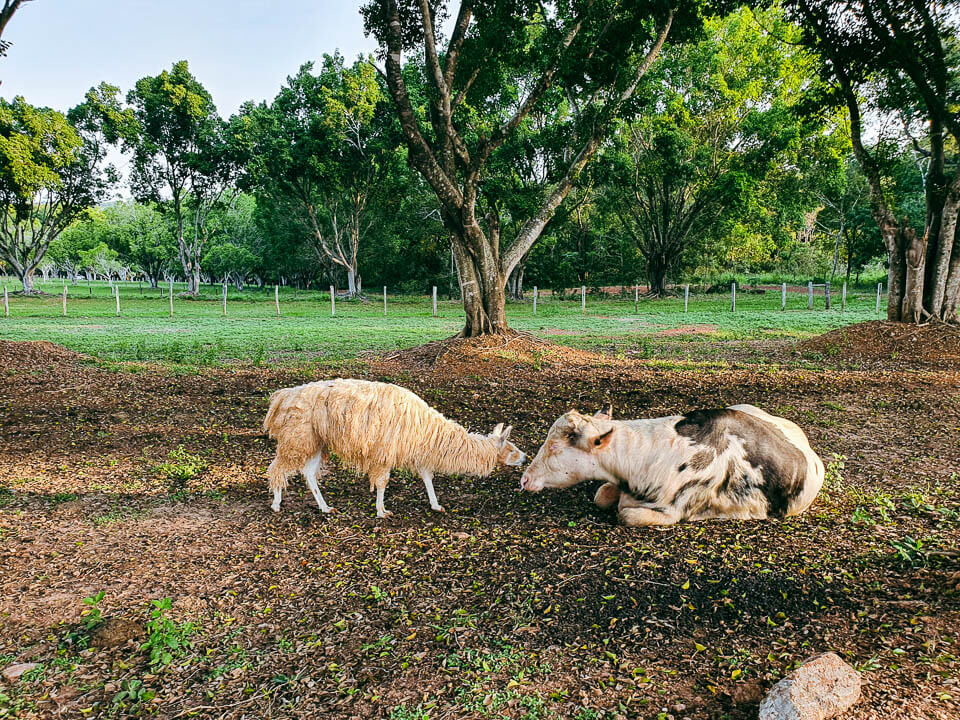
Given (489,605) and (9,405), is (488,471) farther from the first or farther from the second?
(9,405)

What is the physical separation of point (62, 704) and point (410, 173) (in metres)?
37.7

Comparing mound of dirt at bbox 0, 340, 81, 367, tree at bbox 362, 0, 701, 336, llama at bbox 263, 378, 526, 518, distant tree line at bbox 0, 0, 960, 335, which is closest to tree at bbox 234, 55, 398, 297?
distant tree line at bbox 0, 0, 960, 335

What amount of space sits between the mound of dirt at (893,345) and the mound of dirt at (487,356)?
16.2ft

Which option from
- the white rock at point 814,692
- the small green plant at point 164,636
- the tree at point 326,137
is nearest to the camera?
the white rock at point 814,692

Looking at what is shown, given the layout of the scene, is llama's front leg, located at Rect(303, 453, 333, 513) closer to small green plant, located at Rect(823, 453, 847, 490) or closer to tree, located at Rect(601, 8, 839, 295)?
small green plant, located at Rect(823, 453, 847, 490)

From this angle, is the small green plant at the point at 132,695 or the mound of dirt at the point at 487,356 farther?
the mound of dirt at the point at 487,356

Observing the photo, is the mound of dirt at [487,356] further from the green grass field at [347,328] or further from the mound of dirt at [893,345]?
the mound of dirt at [893,345]

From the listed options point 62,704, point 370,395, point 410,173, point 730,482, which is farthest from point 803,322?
point 410,173

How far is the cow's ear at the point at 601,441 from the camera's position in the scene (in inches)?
188

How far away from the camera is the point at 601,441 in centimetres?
480

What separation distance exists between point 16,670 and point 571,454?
3883 millimetres

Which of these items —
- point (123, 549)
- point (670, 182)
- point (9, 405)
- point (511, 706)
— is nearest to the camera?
point (511, 706)

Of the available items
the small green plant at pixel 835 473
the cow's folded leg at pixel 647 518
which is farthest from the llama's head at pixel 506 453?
the small green plant at pixel 835 473

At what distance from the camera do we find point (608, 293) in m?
41.9
